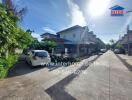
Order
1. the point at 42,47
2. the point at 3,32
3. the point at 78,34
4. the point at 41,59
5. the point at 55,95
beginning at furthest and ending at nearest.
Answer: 1. the point at 78,34
2. the point at 42,47
3. the point at 41,59
4. the point at 3,32
5. the point at 55,95

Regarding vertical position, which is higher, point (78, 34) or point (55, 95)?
point (78, 34)

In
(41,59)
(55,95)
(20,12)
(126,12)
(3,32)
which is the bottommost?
(55,95)

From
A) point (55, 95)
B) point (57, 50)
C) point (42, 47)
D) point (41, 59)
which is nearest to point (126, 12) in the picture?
point (41, 59)

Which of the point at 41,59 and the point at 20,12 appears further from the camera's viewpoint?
the point at 20,12

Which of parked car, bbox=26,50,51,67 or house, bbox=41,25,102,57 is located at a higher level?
house, bbox=41,25,102,57

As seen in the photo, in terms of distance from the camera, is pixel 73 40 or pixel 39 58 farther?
pixel 73 40

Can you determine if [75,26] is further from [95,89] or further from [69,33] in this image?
[95,89]

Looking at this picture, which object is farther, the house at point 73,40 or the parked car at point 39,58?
the house at point 73,40

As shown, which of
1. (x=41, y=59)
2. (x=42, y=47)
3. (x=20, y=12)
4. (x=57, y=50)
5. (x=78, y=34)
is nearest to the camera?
(x=41, y=59)

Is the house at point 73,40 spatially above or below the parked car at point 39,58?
above

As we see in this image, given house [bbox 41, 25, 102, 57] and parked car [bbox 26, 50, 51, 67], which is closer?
parked car [bbox 26, 50, 51, 67]

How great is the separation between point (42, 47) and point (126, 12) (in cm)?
1474

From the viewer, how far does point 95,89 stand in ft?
20.6

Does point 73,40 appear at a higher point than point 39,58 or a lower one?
higher
